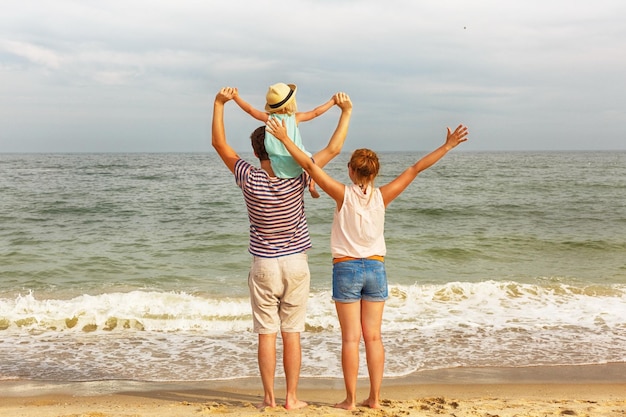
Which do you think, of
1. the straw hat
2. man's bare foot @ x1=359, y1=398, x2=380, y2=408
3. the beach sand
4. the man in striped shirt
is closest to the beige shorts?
the man in striped shirt

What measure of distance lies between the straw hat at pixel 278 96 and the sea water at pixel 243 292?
2.84 metres

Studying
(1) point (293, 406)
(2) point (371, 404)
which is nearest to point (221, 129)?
(1) point (293, 406)

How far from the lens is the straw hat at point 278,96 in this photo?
3770mm

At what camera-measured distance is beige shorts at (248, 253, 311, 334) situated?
387 centimetres

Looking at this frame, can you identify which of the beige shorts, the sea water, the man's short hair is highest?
the man's short hair

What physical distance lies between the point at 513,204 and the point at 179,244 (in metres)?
14.2

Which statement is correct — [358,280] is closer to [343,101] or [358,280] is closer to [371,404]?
[371,404]

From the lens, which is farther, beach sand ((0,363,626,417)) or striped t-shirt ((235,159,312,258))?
beach sand ((0,363,626,417))

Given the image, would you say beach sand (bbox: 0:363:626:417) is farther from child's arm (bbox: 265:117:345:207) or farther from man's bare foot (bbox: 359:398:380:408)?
child's arm (bbox: 265:117:345:207)

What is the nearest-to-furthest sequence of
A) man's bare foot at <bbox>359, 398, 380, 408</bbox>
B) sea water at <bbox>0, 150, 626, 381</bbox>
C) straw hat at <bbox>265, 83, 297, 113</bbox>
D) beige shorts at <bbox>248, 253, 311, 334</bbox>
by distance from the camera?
straw hat at <bbox>265, 83, 297, 113</bbox> → beige shorts at <bbox>248, 253, 311, 334</bbox> → man's bare foot at <bbox>359, 398, 380, 408</bbox> → sea water at <bbox>0, 150, 626, 381</bbox>

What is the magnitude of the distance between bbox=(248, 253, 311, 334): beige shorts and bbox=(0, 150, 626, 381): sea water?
1780 millimetres

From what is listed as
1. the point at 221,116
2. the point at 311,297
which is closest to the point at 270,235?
the point at 221,116

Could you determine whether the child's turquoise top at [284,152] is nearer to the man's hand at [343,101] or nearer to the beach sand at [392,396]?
the man's hand at [343,101]

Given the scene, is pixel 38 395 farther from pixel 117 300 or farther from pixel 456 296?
pixel 456 296
